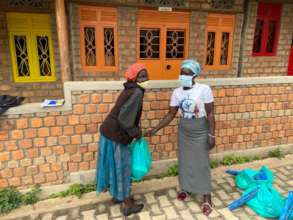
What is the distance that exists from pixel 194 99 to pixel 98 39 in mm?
3759

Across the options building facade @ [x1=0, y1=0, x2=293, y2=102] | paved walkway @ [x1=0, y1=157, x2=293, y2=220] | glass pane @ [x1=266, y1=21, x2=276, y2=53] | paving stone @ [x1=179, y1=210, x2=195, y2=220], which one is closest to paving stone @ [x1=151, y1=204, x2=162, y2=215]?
paved walkway @ [x1=0, y1=157, x2=293, y2=220]

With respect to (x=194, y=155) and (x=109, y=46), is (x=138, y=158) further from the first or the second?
(x=109, y=46)

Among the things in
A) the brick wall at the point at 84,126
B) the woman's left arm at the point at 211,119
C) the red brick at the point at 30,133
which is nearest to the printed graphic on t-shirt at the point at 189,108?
the woman's left arm at the point at 211,119

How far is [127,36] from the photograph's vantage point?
5.82m

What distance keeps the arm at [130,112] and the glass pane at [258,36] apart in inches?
221

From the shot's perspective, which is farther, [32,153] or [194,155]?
[32,153]

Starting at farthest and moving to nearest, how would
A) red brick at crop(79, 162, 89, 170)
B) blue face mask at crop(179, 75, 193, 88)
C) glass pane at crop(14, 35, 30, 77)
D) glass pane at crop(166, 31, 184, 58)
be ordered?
glass pane at crop(166, 31, 184, 58) < glass pane at crop(14, 35, 30, 77) < red brick at crop(79, 162, 89, 170) < blue face mask at crop(179, 75, 193, 88)

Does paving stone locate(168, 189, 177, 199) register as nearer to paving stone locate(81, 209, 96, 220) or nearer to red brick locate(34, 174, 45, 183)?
paving stone locate(81, 209, 96, 220)

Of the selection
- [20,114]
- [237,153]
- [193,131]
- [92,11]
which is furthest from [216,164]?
[92,11]

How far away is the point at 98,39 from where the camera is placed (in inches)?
223

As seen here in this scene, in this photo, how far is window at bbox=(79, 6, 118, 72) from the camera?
18.0ft

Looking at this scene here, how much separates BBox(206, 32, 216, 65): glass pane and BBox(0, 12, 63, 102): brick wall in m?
3.88

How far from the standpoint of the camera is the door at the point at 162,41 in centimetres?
593

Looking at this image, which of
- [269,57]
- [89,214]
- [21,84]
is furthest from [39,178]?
[269,57]
